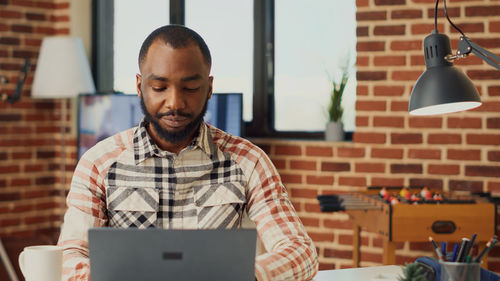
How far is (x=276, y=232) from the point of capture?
165 cm

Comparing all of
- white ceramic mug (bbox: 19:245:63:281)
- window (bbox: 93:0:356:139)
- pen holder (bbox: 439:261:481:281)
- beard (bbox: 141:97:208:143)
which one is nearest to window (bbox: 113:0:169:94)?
window (bbox: 93:0:356:139)

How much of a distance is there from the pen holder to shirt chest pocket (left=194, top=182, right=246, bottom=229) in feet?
1.85

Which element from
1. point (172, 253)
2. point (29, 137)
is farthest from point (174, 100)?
point (29, 137)

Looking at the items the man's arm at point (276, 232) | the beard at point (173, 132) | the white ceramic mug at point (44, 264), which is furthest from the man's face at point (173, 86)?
the white ceramic mug at point (44, 264)

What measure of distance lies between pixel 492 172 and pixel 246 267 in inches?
89.2

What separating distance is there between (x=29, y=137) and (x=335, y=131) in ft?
6.08

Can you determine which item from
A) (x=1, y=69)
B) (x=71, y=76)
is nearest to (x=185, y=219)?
(x=71, y=76)

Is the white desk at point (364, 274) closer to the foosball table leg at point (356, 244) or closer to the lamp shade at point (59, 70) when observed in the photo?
the foosball table leg at point (356, 244)

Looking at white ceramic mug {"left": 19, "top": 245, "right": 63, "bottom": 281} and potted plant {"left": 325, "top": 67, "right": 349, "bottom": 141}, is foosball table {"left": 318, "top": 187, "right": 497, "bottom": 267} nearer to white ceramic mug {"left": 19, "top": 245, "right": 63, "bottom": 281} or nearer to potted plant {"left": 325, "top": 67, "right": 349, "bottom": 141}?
potted plant {"left": 325, "top": 67, "right": 349, "bottom": 141}

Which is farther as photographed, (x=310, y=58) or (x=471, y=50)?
(x=310, y=58)

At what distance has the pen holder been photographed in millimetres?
1343

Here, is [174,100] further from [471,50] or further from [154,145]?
[471,50]

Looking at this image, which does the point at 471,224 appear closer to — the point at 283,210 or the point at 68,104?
the point at 283,210

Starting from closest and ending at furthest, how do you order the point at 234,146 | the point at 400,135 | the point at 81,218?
the point at 81,218 < the point at 234,146 < the point at 400,135
